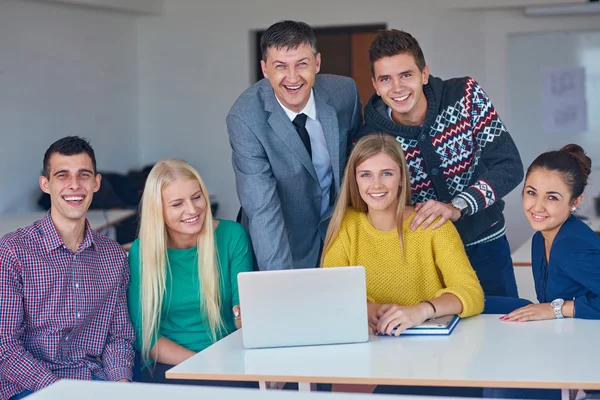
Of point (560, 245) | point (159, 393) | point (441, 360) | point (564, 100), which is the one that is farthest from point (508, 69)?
point (159, 393)

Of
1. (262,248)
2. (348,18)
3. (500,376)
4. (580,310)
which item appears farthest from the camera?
(348,18)

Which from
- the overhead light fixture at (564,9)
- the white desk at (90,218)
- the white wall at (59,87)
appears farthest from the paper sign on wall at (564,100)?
the white wall at (59,87)

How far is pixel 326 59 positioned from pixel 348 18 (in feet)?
1.32

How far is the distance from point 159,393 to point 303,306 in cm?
66

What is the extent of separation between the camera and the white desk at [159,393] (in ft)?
4.71

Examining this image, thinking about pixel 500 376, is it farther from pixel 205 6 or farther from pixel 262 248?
pixel 205 6

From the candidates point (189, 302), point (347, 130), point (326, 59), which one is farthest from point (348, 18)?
point (189, 302)

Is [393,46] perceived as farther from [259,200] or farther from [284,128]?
[259,200]

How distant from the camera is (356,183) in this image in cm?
270

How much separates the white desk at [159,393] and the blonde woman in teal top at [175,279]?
3.39 ft

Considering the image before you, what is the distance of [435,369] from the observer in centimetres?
191

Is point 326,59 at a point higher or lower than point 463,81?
higher

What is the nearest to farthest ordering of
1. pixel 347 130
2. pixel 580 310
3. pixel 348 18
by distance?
pixel 580 310 → pixel 347 130 → pixel 348 18

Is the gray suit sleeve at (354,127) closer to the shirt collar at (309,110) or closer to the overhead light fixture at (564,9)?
the shirt collar at (309,110)
